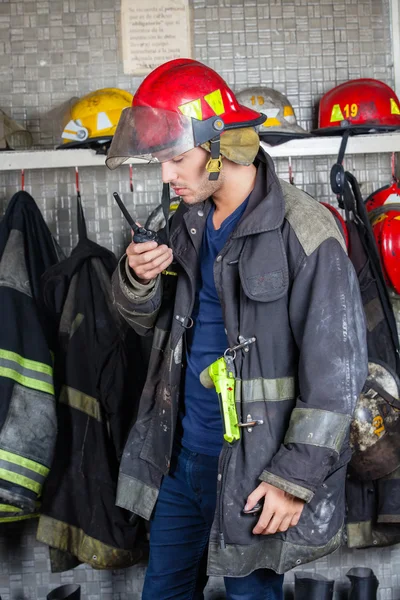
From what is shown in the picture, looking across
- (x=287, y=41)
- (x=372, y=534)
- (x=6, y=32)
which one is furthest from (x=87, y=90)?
(x=372, y=534)

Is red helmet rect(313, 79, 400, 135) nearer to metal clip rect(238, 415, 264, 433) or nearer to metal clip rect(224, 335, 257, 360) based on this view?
metal clip rect(224, 335, 257, 360)

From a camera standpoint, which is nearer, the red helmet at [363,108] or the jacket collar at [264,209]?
the jacket collar at [264,209]

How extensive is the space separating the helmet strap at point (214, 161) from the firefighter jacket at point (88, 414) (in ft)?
3.67

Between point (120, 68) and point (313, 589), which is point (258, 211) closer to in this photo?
point (120, 68)

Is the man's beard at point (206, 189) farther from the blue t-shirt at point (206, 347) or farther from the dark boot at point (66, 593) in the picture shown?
the dark boot at point (66, 593)

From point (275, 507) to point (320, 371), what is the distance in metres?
0.35

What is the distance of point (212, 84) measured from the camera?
2096 mm

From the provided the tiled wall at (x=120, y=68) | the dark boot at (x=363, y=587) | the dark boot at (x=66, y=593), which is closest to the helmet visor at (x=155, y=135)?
the tiled wall at (x=120, y=68)

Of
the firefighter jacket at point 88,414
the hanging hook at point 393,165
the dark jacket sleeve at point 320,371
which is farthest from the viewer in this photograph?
the hanging hook at point 393,165

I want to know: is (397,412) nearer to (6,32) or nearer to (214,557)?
(214,557)

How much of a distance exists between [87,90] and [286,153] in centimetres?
97

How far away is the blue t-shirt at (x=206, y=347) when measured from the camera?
2.24m

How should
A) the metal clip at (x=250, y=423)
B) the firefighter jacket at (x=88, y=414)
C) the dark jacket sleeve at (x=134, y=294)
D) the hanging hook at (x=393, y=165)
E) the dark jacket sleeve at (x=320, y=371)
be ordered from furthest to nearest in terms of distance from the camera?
the hanging hook at (x=393, y=165)
the firefighter jacket at (x=88, y=414)
the dark jacket sleeve at (x=134, y=294)
the metal clip at (x=250, y=423)
the dark jacket sleeve at (x=320, y=371)

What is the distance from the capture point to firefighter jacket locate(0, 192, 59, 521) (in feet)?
9.32
